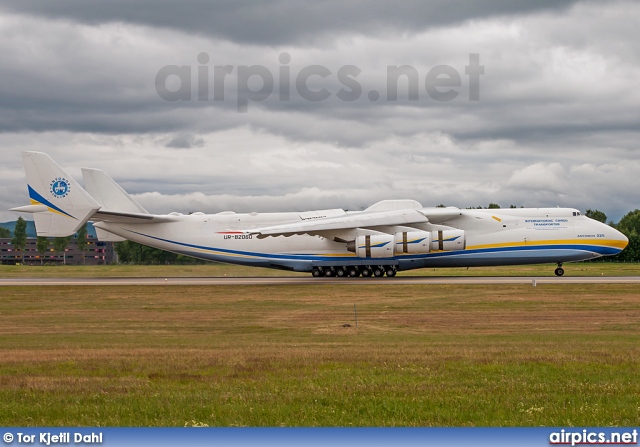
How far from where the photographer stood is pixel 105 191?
1833 inches

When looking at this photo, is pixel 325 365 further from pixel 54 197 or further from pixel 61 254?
pixel 61 254

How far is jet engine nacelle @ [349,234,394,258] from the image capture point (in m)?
40.0

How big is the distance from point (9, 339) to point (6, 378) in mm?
8147

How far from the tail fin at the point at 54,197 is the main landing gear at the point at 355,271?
13.1 meters

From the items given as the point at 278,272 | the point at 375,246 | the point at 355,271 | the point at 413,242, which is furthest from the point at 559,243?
the point at 278,272

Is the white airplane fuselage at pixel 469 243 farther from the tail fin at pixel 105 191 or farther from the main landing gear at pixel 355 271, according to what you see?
the tail fin at pixel 105 191

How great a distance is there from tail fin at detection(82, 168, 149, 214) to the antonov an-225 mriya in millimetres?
2288

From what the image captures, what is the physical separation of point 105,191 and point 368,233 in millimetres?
16934

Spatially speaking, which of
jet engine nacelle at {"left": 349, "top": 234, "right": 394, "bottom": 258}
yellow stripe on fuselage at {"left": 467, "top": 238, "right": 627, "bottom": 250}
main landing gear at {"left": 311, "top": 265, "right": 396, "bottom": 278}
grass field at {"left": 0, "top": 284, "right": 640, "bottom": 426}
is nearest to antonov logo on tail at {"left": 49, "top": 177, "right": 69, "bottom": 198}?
main landing gear at {"left": 311, "top": 265, "right": 396, "bottom": 278}

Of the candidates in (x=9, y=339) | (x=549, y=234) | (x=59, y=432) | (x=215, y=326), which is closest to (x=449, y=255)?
(x=549, y=234)

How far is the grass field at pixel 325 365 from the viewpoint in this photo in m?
8.71

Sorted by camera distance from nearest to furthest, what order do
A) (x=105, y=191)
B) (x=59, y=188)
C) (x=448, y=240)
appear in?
1. (x=448, y=240)
2. (x=59, y=188)
3. (x=105, y=191)

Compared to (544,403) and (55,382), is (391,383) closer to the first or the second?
(544,403)

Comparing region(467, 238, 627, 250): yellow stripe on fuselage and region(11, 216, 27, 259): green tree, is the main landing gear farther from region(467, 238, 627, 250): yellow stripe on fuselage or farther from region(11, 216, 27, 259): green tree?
region(11, 216, 27, 259): green tree
